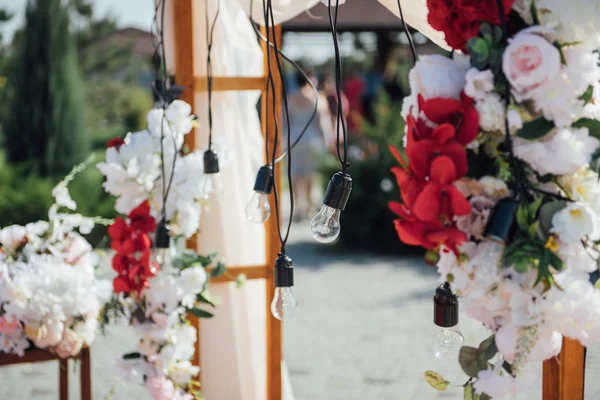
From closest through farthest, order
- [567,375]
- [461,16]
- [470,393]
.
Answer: [461,16] < [470,393] < [567,375]

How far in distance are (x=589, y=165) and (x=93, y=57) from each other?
11.7 meters

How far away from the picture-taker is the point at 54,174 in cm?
791

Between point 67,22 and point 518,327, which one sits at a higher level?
point 67,22

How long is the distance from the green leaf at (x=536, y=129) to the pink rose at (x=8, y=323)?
6.44ft

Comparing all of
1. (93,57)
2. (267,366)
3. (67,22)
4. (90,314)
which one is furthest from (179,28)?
(93,57)

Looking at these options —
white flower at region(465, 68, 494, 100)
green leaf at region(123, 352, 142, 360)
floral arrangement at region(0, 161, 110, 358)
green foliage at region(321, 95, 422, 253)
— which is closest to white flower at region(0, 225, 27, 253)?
floral arrangement at region(0, 161, 110, 358)

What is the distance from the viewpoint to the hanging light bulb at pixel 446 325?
149cm

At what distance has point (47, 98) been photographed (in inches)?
309

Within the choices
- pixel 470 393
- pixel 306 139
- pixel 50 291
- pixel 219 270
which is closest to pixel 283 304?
pixel 470 393

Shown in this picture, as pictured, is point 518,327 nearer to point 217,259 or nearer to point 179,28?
point 217,259

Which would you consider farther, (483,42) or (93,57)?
(93,57)

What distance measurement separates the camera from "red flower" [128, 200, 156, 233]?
7.81 ft

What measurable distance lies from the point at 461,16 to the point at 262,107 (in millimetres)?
1545

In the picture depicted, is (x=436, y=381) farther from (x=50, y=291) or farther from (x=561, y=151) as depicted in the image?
(x=50, y=291)
